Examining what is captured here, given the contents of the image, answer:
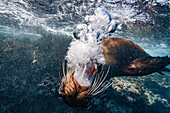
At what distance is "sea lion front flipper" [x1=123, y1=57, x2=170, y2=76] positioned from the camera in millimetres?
2713

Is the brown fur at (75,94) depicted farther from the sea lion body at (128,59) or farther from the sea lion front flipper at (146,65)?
the sea lion front flipper at (146,65)

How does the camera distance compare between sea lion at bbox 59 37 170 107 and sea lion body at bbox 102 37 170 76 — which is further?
sea lion body at bbox 102 37 170 76

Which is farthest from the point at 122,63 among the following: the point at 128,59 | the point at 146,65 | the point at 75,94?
the point at 75,94

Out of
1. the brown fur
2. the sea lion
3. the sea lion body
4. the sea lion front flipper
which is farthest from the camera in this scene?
the sea lion body

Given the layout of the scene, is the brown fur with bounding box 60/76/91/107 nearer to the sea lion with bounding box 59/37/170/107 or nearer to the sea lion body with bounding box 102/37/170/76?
the sea lion with bounding box 59/37/170/107

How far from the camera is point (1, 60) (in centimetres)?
779

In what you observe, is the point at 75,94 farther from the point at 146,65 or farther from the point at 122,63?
the point at 146,65

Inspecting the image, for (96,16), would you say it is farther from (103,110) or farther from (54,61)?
(103,110)

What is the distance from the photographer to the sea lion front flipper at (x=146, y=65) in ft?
8.90

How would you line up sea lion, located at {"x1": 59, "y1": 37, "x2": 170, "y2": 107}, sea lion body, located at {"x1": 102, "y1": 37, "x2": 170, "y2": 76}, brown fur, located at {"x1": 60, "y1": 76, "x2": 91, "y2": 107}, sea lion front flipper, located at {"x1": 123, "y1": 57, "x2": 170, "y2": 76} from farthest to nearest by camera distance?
sea lion body, located at {"x1": 102, "y1": 37, "x2": 170, "y2": 76}, sea lion front flipper, located at {"x1": 123, "y1": 57, "x2": 170, "y2": 76}, sea lion, located at {"x1": 59, "y1": 37, "x2": 170, "y2": 107}, brown fur, located at {"x1": 60, "y1": 76, "x2": 91, "y2": 107}

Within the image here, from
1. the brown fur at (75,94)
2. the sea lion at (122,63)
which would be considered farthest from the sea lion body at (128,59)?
the brown fur at (75,94)

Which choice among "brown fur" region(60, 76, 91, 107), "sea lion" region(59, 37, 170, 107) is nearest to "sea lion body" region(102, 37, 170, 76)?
"sea lion" region(59, 37, 170, 107)

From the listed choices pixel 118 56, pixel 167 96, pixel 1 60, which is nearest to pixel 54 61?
pixel 1 60

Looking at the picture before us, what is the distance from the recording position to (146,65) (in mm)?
2953
